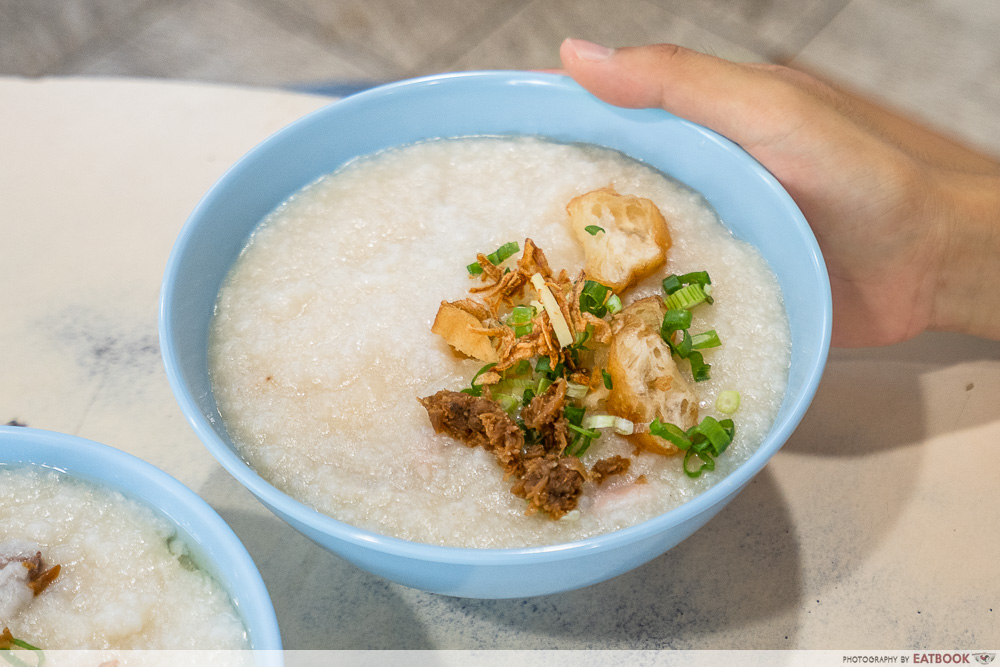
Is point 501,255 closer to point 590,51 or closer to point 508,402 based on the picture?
point 508,402

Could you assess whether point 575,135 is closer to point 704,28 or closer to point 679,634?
point 679,634

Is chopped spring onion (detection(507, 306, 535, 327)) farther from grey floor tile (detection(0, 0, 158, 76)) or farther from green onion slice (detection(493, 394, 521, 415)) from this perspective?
grey floor tile (detection(0, 0, 158, 76))

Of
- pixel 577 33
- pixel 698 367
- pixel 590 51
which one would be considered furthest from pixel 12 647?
pixel 577 33

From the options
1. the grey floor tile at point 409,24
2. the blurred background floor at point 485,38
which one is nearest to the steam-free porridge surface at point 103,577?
the blurred background floor at point 485,38

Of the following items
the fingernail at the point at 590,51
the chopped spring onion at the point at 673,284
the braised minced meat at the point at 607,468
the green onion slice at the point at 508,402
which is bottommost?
the braised minced meat at the point at 607,468

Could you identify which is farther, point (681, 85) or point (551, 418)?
point (681, 85)

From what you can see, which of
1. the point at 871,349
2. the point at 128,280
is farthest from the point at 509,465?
the point at 128,280

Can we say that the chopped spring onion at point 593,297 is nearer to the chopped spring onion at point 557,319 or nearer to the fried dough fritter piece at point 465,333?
the chopped spring onion at point 557,319
